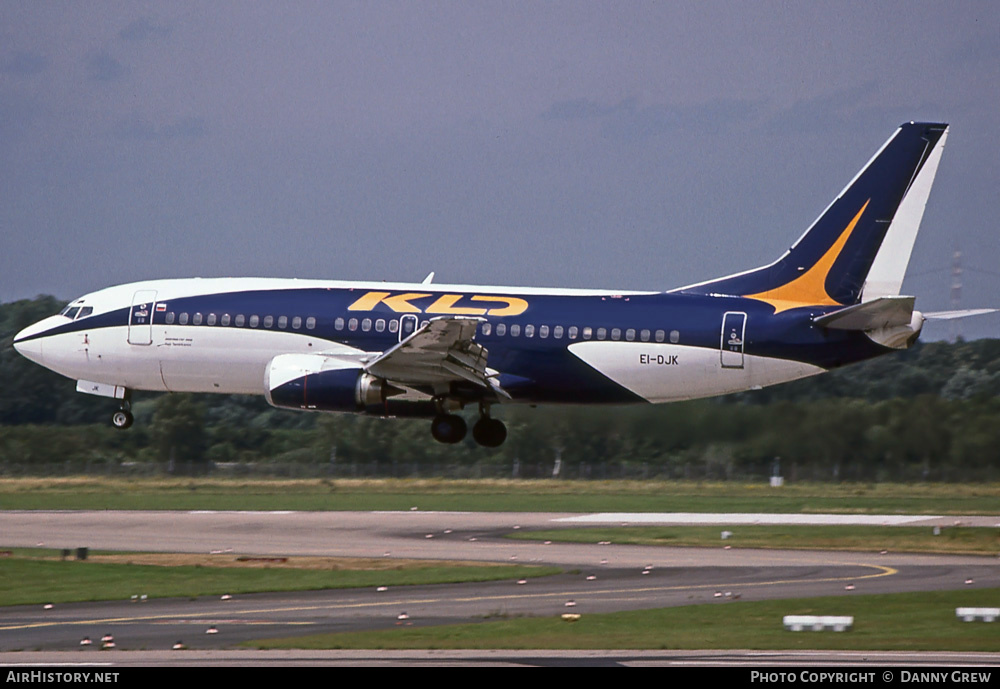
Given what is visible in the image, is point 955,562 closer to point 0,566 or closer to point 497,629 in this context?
point 497,629

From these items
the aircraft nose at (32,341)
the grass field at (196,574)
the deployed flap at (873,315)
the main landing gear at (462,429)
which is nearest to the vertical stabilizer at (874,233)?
the deployed flap at (873,315)

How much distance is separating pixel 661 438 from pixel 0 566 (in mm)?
23311

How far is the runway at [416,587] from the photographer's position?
87.7 feet

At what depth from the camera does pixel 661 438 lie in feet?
162

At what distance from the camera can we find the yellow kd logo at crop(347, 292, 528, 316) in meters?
39.3

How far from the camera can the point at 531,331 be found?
1537 inches

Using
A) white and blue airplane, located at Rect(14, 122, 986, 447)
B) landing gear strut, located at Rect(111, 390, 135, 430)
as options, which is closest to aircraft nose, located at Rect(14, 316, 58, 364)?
white and blue airplane, located at Rect(14, 122, 986, 447)

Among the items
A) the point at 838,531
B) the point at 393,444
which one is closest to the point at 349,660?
the point at 838,531

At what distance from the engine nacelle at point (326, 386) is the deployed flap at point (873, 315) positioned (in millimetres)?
12113

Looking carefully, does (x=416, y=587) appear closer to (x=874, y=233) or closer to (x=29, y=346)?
(x=29, y=346)

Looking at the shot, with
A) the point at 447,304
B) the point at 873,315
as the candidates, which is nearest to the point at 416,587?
the point at 447,304

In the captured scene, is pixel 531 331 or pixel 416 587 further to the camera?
pixel 531 331

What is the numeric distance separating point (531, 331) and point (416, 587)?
9.49m

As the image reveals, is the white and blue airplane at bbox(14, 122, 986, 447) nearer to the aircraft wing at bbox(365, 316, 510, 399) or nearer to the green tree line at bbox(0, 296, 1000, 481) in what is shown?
the aircraft wing at bbox(365, 316, 510, 399)
